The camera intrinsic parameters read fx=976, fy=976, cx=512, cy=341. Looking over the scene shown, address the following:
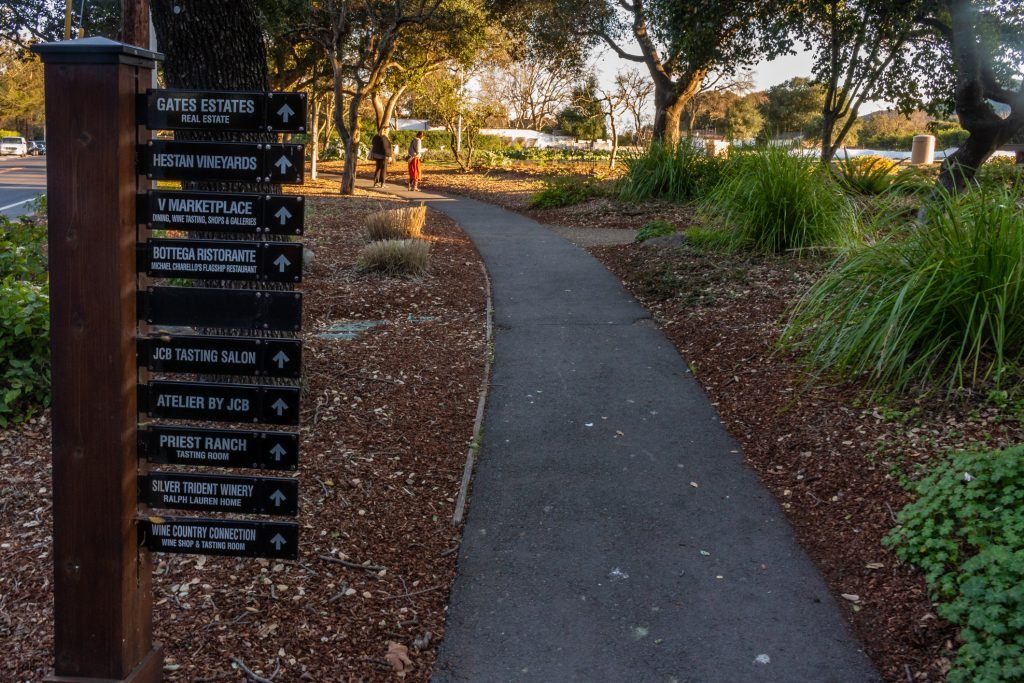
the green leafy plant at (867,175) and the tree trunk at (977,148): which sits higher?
the tree trunk at (977,148)

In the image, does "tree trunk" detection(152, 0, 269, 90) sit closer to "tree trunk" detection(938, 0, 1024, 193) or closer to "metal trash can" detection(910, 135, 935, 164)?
"tree trunk" detection(938, 0, 1024, 193)

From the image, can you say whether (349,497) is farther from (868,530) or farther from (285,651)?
(868,530)

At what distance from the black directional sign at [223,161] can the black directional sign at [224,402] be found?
704 mm

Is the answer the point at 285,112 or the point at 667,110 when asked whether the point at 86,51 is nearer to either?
the point at 285,112

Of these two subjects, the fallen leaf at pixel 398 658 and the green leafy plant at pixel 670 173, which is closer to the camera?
the fallen leaf at pixel 398 658

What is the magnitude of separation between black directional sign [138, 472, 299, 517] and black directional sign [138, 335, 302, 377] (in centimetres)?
37

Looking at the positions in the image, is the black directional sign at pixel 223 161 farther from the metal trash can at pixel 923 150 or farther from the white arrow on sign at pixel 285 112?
the metal trash can at pixel 923 150

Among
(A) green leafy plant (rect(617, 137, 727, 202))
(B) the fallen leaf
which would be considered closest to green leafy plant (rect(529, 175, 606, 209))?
(A) green leafy plant (rect(617, 137, 727, 202))

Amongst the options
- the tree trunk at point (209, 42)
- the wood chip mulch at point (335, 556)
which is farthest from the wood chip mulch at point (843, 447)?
the tree trunk at point (209, 42)

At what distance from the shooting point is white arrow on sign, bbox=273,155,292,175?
3.25 m

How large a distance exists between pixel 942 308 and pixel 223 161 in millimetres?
4690

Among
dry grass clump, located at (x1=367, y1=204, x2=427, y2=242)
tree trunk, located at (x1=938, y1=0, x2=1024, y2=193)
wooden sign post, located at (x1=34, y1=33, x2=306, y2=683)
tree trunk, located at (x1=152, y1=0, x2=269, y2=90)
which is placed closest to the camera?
wooden sign post, located at (x1=34, y1=33, x2=306, y2=683)

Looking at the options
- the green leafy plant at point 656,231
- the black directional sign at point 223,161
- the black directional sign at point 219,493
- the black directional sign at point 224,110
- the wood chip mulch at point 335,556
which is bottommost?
the wood chip mulch at point 335,556

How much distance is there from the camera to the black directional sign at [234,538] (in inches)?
132
